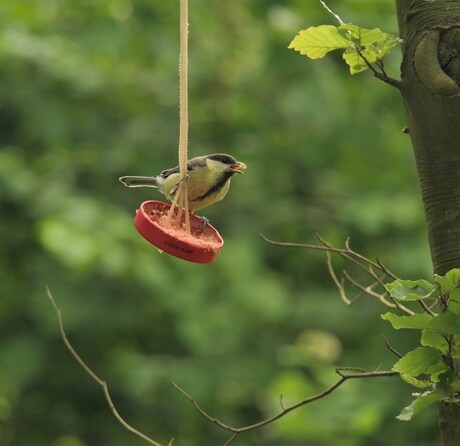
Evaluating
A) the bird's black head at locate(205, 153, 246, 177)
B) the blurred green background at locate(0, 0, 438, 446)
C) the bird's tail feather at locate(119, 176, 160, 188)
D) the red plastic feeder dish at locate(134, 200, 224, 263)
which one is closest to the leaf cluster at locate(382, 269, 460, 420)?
the red plastic feeder dish at locate(134, 200, 224, 263)

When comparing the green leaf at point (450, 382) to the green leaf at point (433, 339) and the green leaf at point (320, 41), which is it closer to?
the green leaf at point (433, 339)

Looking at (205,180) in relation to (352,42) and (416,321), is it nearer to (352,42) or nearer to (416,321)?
(352,42)

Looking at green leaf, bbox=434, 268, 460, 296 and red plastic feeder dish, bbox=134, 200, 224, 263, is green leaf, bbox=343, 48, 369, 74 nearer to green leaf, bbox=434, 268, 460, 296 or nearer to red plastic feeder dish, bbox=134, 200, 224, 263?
green leaf, bbox=434, 268, 460, 296

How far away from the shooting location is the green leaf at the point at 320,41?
2203 millimetres

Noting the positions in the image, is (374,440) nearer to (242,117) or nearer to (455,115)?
(242,117)

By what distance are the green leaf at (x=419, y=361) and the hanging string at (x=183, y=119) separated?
42.6 inches

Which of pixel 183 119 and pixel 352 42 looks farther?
pixel 183 119

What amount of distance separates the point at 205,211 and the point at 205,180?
3.72 metres

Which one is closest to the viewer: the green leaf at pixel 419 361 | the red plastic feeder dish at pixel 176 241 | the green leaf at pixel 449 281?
the green leaf at pixel 449 281

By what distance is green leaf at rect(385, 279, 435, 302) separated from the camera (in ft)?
6.51

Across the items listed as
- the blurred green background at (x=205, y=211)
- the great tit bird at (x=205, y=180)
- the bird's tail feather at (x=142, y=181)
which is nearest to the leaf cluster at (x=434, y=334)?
the great tit bird at (x=205, y=180)

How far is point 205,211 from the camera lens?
7.50m

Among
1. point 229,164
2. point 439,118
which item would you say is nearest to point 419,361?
point 439,118

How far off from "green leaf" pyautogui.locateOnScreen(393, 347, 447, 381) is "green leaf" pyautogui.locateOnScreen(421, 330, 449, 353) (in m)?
0.02
